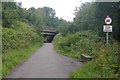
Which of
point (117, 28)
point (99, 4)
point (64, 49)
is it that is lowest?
point (64, 49)

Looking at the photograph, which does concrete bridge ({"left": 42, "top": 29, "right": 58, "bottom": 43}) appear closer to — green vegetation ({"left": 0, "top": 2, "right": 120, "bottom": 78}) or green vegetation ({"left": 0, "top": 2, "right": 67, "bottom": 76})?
green vegetation ({"left": 0, "top": 2, "right": 67, "bottom": 76})

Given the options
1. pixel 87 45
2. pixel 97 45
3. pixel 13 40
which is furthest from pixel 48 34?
pixel 97 45

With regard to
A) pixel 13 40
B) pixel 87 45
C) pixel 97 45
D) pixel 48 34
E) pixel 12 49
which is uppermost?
pixel 13 40

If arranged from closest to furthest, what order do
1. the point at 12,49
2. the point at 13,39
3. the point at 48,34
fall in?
1. the point at 12,49
2. the point at 13,39
3. the point at 48,34

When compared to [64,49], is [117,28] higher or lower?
higher

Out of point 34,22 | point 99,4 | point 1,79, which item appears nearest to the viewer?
point 1,79

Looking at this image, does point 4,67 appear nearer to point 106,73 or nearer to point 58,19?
point 106,73

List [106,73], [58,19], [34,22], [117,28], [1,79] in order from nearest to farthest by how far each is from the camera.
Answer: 1. [106,73]
2. [1,79]
3. [117,28]
4. [34,22]
5. [58,19]

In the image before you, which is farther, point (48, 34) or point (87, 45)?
point (48, 34)

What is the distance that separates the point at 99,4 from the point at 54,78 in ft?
50.1

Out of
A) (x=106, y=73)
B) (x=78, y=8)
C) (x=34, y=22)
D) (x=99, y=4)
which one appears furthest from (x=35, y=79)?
(x=34, y=22)

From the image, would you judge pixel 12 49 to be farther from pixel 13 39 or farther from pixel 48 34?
pixel 48 34

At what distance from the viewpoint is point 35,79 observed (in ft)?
39.8

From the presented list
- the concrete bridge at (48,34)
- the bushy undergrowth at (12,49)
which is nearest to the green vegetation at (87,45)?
the bushy undergrowth at (12,49)
